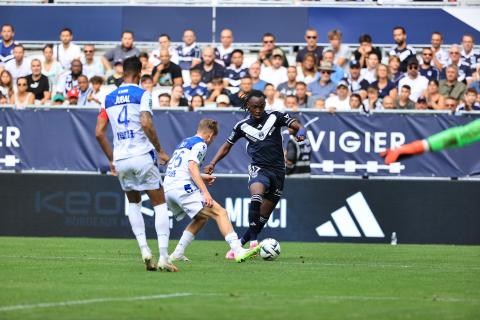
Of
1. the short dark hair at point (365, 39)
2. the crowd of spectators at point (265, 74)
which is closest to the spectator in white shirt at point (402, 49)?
the crowd of spectators at point (265, 74)

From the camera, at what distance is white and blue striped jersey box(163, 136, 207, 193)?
15.4m

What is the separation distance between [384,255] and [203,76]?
8.04m

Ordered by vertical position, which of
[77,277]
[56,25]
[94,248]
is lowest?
[94,248]

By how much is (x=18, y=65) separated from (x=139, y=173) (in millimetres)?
12869

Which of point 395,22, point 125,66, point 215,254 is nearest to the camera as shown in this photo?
point 125,66

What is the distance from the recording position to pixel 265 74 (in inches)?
968

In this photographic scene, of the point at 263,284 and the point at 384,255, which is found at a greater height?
the point at 263,284

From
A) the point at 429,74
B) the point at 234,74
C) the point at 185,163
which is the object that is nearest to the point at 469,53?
the point at 429,74

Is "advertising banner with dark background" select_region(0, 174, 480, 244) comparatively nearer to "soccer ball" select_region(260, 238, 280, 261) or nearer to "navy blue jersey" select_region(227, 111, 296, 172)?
"navy blue jersey" select_region(227, 111, 296, 172)

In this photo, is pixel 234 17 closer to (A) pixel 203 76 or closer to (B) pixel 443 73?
(A) pixel 203 76

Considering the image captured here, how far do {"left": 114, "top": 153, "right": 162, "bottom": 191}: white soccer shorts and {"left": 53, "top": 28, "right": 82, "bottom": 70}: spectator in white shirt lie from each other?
12555 millimetres

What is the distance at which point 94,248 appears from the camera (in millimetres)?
18609

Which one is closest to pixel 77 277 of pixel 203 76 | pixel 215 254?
pixel 215 254

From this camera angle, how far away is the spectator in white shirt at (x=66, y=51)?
2588 centimetres
